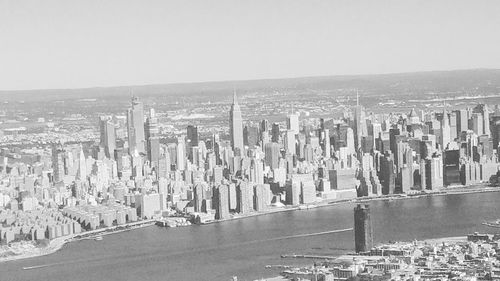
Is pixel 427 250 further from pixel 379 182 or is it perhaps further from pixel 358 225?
pixel 379 182

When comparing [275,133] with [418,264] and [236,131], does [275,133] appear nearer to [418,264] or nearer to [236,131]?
[236,131]

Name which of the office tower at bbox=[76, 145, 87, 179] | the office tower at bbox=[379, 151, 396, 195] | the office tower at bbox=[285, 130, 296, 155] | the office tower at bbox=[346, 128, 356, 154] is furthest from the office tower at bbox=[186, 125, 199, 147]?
the office tower at bbox=[379, 151, 396, 195]

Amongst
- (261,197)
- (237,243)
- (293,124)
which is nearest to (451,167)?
(261,197)

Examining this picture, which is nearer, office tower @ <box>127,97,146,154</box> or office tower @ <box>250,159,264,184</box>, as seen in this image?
office tower @ <box>250,159,264,184</box>

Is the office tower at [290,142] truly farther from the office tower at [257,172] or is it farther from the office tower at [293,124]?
the office tower at [257,172]

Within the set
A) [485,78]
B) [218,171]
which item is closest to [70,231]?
[218,171]

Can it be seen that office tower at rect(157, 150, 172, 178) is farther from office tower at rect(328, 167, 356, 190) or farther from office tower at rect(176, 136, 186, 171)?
office tower at rect(328, 167, 356, 190)

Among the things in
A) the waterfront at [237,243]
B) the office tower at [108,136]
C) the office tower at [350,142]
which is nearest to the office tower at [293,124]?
the office tower at [350,142]
